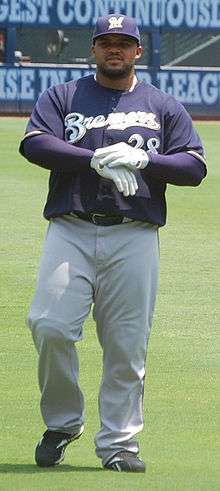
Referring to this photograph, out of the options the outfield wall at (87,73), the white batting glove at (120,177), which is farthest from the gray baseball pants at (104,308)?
the outfield wall at (87,73)

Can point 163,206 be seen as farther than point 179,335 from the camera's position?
No

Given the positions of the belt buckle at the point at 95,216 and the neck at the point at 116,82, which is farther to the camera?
the neck at the point at 116,82

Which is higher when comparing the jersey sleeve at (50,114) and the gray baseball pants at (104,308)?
the jersey sleeve at (50,114)

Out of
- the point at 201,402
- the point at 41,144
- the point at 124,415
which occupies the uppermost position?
the point at 41,144

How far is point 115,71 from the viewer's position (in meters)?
5.94

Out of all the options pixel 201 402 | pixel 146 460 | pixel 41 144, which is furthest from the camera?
pixel 201 402

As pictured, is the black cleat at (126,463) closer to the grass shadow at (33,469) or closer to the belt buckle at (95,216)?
the grass shadow at (33,469)

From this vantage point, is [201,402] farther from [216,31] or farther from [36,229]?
[216,31]

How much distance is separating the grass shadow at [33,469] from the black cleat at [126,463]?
0.10 meters

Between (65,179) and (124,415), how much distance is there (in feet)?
3.29

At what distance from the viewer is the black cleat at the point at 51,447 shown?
238 inches

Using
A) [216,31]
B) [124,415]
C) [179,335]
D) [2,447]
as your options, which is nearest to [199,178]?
[124,415]

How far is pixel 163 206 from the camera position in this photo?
6.05 metres

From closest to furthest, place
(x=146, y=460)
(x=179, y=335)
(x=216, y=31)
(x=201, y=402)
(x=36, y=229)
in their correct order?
(x=146, y=460) < (x=201, y=402) < (x=179, y=335) < (x=36, y=229) < (x=216, y=31)
